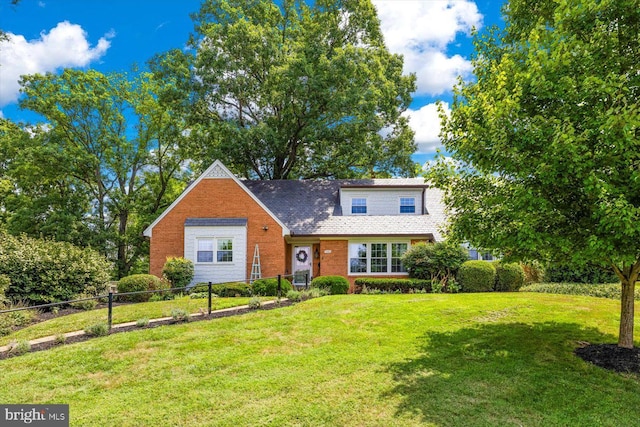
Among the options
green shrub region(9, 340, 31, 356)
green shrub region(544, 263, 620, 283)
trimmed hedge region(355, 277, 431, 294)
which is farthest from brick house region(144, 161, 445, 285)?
green shrub region(9, 340, 31, 356)

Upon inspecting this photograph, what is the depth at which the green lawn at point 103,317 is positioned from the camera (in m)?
9.73

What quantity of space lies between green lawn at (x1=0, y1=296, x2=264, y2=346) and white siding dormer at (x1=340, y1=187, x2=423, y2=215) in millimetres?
10157

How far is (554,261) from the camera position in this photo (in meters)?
7.90

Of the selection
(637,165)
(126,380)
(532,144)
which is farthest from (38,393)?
(637,165)

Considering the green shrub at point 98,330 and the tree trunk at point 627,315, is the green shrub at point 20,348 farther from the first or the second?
the tree trunk at point 627,315

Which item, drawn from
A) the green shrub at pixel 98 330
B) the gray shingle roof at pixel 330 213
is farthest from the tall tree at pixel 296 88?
the green shrub at pixel 98 330

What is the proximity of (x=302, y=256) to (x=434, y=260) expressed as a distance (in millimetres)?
7123

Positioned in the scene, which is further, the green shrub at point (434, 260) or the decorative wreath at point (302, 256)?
the decorative wreath at point (302, 256)

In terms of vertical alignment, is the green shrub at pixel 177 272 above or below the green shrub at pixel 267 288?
above

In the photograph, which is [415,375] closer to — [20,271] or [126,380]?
[126,380]

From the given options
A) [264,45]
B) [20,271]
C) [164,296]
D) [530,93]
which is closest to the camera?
A: [530,93]

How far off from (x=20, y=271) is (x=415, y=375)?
13955 millimetres

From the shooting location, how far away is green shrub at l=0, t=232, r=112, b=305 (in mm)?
13492

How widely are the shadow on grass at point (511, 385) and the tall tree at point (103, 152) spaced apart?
23170 millimetres
